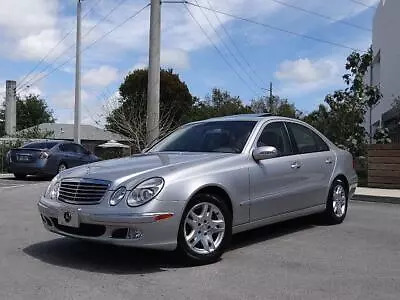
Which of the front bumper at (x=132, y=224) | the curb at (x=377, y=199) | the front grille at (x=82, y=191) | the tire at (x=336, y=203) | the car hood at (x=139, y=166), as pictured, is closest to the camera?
the front bumper at (x=132, y=224)

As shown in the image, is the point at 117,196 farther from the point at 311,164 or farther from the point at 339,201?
the point at 339,201

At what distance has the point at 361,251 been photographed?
22.1 feet

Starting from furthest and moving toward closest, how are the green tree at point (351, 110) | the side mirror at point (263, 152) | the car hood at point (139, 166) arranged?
the green tree at point (351, 110), the side mirror at point (263, 152), the car hood at point (139, 166)

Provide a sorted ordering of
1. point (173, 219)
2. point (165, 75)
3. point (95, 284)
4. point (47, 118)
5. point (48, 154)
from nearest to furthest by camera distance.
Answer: point (95, 284) < point (173, 219) < point (48, 154) < point (165, 75) < point (47, 118)

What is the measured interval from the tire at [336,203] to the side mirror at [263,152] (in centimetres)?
195

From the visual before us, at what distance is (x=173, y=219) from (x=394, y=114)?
60.9 feet

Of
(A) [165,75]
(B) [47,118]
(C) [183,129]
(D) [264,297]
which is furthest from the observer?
(B) [47,118]

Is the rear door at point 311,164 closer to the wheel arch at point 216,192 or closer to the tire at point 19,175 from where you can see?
the wheel arch at point 216,192

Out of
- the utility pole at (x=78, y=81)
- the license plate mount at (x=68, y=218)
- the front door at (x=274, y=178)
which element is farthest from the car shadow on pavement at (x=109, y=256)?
the utility pole at (x=78, y=81)

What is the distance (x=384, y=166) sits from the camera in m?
14.5

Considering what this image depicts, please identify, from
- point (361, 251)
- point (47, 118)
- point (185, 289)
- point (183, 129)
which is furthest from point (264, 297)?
point (47, 118)

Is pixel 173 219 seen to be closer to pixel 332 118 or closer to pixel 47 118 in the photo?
pixel 332 118

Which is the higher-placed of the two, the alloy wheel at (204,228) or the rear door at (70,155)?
the rear door at (70,155)

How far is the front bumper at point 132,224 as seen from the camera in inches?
218
